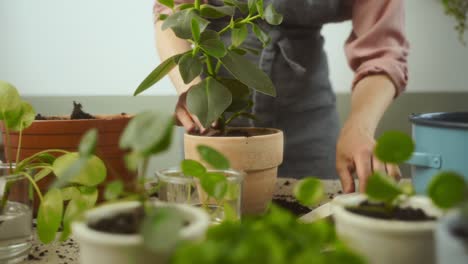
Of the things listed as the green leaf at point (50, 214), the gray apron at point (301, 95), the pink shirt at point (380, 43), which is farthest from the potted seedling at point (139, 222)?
the gray apron at point (301, 95)

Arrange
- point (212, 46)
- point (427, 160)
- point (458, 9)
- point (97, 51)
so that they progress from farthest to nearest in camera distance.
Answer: point (97, 51)
point (458, 9)
point (212, 46)
point (427, 160)

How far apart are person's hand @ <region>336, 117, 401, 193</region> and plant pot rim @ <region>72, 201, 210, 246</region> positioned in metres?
0.44

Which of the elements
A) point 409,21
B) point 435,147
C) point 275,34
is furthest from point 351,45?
point 409,21

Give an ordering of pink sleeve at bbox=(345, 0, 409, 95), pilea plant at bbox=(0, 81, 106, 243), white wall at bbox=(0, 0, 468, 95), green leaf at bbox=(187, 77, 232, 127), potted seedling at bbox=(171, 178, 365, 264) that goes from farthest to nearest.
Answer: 1. white wall at bbox=(0, 0, 468, 95)
2. pink sleeve at bbox=(345, 0, 409, 95)
3. green leaf at bbox=(187, 77, 232, 127)
4. pilea plant at bbox=(0, 81, 106, 243)
5. potted seedling at bbox=(171, 178, 365, 264)

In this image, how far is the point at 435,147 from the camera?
20.0 inches

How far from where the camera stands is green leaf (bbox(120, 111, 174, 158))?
0.28m

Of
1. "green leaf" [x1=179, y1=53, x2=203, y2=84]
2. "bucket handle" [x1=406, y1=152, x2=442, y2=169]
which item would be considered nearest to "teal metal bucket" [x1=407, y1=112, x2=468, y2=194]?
"bucket handle" [x1=406, y1=152, x2=442, y2=169]

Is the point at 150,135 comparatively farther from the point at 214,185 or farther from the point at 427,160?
the point at 427,160

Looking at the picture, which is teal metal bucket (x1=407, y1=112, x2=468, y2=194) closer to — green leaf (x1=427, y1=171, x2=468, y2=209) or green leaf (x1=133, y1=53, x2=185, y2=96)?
green leaf (x1=427, y1=171, x2=468, y2=209)

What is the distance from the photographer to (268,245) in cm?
27

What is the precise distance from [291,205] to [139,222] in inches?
18.0

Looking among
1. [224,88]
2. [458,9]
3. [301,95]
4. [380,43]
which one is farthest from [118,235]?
[458,9]

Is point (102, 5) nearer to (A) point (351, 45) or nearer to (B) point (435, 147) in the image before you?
(A) point (351, 45)

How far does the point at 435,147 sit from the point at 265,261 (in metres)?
0.31
